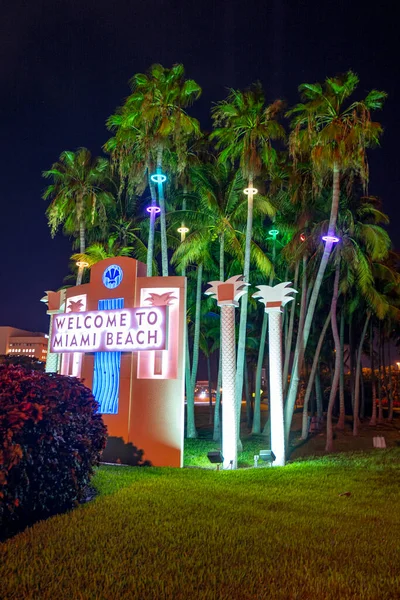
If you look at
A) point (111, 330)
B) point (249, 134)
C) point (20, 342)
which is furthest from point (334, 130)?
point (20, 342)

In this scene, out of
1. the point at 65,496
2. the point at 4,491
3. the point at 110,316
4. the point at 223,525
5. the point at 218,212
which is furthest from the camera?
the point at 218,212

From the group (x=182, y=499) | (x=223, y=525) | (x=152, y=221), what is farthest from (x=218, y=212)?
(x=223, y=525)

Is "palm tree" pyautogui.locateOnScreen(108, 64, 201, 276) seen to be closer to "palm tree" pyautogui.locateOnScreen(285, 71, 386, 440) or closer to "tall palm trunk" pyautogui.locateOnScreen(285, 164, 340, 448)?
"palm tree" pyautogui.locateOnScreen(285, 71, 386, 440)

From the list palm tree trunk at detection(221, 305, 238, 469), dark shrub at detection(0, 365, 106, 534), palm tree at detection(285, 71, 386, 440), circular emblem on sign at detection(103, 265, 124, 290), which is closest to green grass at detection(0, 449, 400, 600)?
dark shrub at detection(0, 365, 106, 534)

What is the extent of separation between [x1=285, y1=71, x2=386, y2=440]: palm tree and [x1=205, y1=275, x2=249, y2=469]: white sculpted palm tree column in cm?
413

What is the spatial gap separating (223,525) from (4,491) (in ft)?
10.2

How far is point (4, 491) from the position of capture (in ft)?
20.9

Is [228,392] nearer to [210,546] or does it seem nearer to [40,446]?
[40,446]

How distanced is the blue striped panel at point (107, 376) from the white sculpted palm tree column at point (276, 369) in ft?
14.8

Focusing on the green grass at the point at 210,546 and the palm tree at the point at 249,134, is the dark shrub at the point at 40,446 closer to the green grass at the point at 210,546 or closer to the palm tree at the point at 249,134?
the green grass at the point at 210,546

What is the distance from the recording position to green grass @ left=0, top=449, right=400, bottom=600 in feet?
15.7

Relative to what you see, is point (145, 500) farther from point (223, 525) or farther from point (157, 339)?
point (157, 339)

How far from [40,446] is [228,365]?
7330mm

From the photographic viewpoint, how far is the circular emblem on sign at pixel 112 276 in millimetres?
14328
